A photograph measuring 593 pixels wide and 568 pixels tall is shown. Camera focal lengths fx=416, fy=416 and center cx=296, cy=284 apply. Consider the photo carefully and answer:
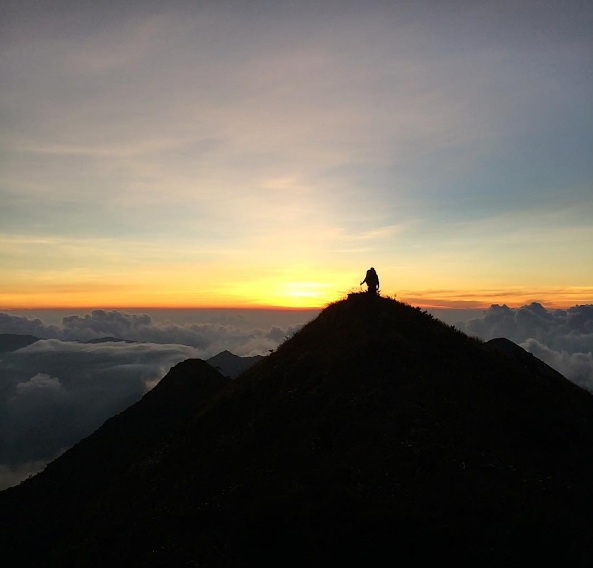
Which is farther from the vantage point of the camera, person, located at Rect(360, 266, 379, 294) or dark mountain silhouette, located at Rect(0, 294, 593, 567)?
person, located at Rect(360, 266, 379, 294)

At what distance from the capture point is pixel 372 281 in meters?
41.2

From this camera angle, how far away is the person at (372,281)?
41.0 meters

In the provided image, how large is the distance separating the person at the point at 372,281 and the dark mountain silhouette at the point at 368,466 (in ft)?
4.66

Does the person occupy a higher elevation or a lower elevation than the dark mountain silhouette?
higher

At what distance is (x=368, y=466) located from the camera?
65.3ft

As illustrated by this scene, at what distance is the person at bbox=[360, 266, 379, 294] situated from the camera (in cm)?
4100

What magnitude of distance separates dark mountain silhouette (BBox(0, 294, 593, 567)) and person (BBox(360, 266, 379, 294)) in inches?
55.9

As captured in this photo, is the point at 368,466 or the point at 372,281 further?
the point at 372,281

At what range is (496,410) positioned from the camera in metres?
25.0

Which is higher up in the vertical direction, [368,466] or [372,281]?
[372,281]

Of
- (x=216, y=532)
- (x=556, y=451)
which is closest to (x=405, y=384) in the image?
(x=556, y=451)

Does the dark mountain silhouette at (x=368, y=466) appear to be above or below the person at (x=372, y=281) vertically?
below

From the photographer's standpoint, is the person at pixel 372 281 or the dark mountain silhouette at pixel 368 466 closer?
the dark mountain silhouette at pixel 368 466

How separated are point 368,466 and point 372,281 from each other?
23.4m
